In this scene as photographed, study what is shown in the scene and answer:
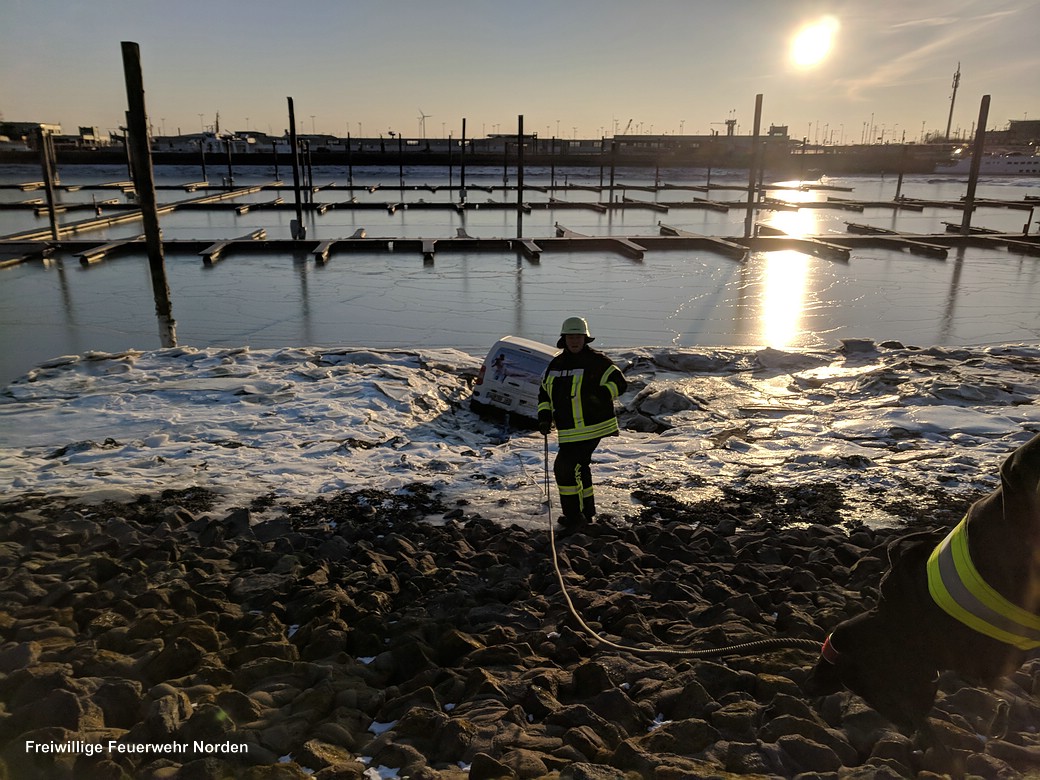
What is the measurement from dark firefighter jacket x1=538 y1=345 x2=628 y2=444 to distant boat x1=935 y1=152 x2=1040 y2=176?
322ft

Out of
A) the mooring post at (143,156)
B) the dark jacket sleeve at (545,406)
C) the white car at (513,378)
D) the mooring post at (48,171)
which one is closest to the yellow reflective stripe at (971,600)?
the dark jacket sleeve at (545,406)

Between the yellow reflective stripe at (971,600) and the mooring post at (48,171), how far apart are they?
84.6ft

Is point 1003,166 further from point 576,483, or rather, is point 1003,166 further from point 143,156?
point 576,483

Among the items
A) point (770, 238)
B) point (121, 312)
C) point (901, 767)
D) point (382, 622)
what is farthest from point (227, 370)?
point (770, 238)

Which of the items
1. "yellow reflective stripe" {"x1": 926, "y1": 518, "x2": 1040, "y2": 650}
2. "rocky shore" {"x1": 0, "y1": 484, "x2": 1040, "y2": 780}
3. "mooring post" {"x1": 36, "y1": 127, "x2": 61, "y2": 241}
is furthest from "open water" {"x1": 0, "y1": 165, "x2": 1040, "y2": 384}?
"yellow reflective stripe" {"x1": 926, "y1": 518, "x2": 1040, "y2": 650}

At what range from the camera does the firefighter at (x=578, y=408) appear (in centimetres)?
528

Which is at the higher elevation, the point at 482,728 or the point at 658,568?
the point at 482,728

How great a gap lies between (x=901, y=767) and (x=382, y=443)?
5.82 metres

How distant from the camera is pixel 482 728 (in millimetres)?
2727

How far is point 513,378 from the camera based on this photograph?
849 centimetres

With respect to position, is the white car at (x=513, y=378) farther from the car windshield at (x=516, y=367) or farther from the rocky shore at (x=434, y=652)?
the rocky shore at (x=434, y=652)

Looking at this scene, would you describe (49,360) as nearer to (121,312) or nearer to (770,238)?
(121,312)

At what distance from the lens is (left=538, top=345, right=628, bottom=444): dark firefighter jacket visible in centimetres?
528

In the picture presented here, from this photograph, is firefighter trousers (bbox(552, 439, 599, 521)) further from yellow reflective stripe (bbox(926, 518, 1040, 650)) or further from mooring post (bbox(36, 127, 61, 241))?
mooring post (bbox(36, 127, 61, 241))
